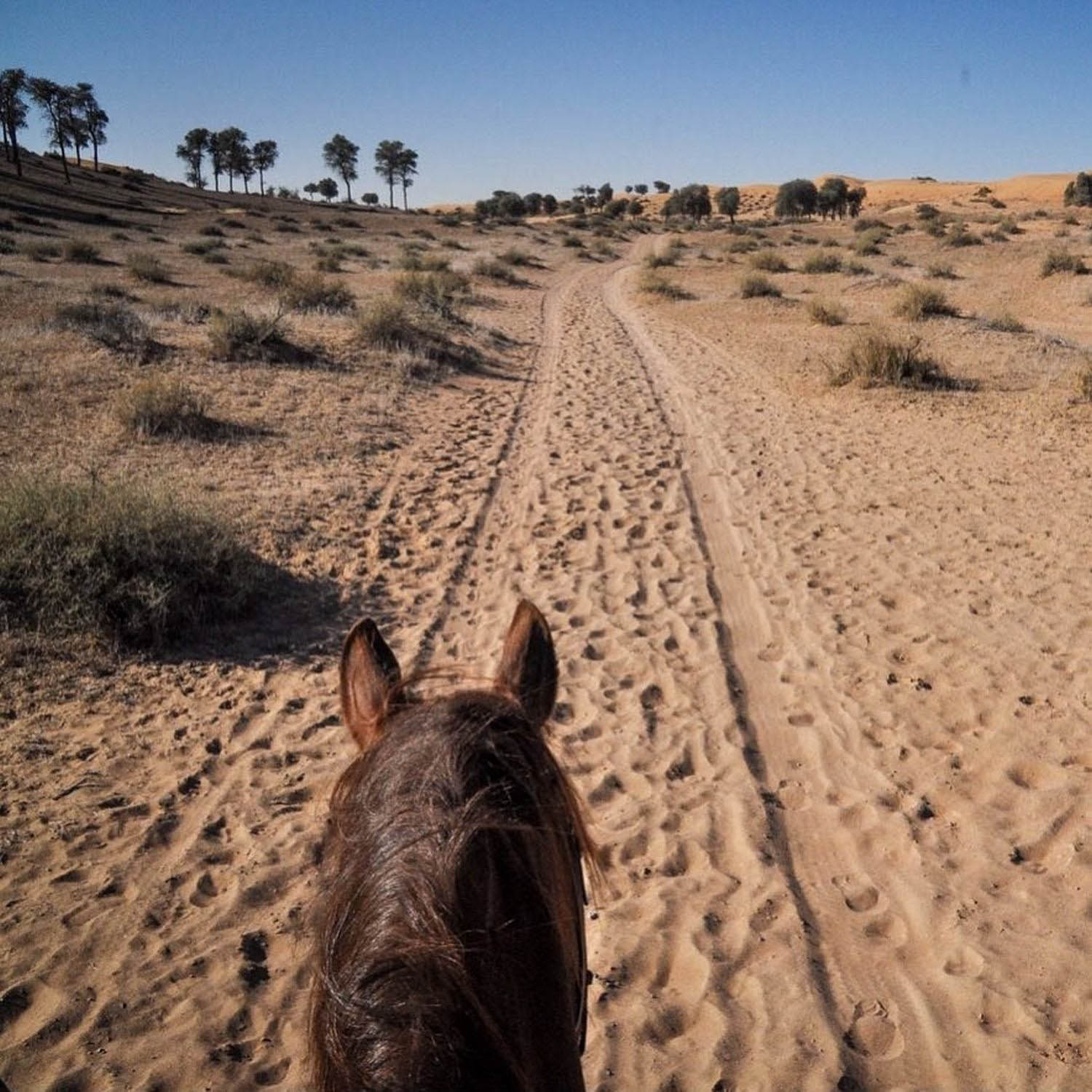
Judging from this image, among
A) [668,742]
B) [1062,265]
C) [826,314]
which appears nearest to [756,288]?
[826,314]

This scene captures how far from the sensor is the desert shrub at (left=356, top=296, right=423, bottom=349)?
45.2 feet

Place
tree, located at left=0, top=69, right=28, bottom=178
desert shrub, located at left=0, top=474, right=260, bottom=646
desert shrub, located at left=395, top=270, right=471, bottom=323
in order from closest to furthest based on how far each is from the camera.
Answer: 1. desert shrub, located at left=0, top=474, right=260, bottom=646
2. desert shrub, located at left=395, top=270, right=471, bottom=323
3. tree, located at left=0, top=69, right=28, bottom=178

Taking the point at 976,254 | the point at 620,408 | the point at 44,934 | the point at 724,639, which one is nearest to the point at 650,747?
the point at 724,639

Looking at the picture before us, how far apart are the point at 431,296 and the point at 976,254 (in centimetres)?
2336

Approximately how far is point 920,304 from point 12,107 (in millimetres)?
64913

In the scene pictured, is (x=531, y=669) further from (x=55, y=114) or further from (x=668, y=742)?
(x=55, y=114)

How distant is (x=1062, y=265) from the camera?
2334 cm

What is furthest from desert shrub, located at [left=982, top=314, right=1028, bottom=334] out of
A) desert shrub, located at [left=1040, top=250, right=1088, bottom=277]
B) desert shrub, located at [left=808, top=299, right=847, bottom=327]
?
desert shrub, located at [left=1040, top=250, right=1088, bottom=277]

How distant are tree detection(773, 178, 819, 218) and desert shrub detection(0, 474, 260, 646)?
2838 inches

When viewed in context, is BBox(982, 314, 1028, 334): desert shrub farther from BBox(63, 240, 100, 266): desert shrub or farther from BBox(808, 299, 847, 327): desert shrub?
BBox(63, 240, 100, 266): desert shrub

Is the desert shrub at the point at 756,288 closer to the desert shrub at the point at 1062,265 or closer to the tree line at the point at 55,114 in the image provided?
the desert shrub at the point at 1062,265

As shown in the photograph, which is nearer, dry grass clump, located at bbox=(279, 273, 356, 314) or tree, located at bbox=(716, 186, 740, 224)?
dry grass clump, located at bbox=(279, 273, 356, 314)

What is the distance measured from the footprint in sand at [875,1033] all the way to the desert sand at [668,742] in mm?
11

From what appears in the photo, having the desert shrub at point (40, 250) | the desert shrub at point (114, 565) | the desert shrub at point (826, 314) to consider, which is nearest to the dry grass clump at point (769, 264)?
the desert shrub at point (826, 314)
